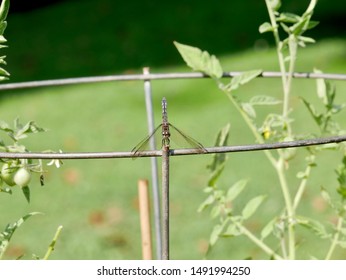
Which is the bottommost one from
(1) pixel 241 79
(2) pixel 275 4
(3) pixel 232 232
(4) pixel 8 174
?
(3) pixel 232 232

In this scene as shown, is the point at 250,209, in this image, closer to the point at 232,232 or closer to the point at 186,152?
the point at 232,232

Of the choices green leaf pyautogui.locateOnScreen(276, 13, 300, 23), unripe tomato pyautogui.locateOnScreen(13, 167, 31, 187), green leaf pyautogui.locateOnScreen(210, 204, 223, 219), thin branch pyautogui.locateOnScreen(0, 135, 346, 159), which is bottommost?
green leaf pyautogui.locateOnScreen(210, 204, 223, 219)

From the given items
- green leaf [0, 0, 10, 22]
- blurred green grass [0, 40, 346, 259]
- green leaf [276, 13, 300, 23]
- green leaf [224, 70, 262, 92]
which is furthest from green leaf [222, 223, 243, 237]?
blurred green grass [0, 40, 346, 259]

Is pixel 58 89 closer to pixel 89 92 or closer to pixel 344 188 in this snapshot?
pixel 89 92

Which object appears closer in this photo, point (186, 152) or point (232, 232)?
point (186, 152)

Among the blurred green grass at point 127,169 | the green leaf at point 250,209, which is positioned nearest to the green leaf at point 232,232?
the green leaf at point 250,209

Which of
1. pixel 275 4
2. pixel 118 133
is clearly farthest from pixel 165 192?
pixel 118 133

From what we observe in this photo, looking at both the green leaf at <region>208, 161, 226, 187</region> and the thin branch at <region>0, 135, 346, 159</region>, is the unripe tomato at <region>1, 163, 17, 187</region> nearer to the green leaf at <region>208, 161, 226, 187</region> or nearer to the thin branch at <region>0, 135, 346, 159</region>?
the thin branch at <region>0, 135, 346, 159</region>
